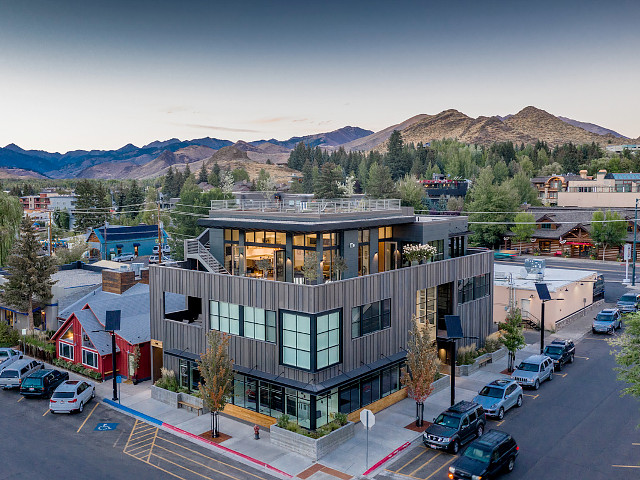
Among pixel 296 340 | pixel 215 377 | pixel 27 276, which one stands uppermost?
pixel 27 276

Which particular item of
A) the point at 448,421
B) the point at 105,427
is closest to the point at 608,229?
the point at 448,421

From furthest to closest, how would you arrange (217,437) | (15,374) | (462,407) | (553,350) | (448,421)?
1. (553,350)
2. (15,374)
3. (217,437)
4. (462,407)
5. (448,421)

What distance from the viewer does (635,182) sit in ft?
376

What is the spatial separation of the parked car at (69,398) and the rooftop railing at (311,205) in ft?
46.2

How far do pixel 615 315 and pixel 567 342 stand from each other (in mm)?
12059

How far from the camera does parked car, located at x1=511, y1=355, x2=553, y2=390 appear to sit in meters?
33.8

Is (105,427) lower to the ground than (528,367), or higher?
lower

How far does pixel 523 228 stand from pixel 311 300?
77.8 metres

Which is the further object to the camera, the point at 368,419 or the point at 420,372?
the point at 420,372

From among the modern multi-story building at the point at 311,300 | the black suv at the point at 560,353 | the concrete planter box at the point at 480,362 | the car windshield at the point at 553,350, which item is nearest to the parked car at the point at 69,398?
the modern multi-story building at the point at 311,300

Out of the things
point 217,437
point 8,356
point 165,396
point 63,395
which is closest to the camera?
point 217,437

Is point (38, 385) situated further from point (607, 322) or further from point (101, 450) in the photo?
point (607, 322)

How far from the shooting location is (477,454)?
2234 centimetres

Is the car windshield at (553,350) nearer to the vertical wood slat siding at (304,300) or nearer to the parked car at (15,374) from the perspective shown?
the vertical wood slat siding at (304,300)
